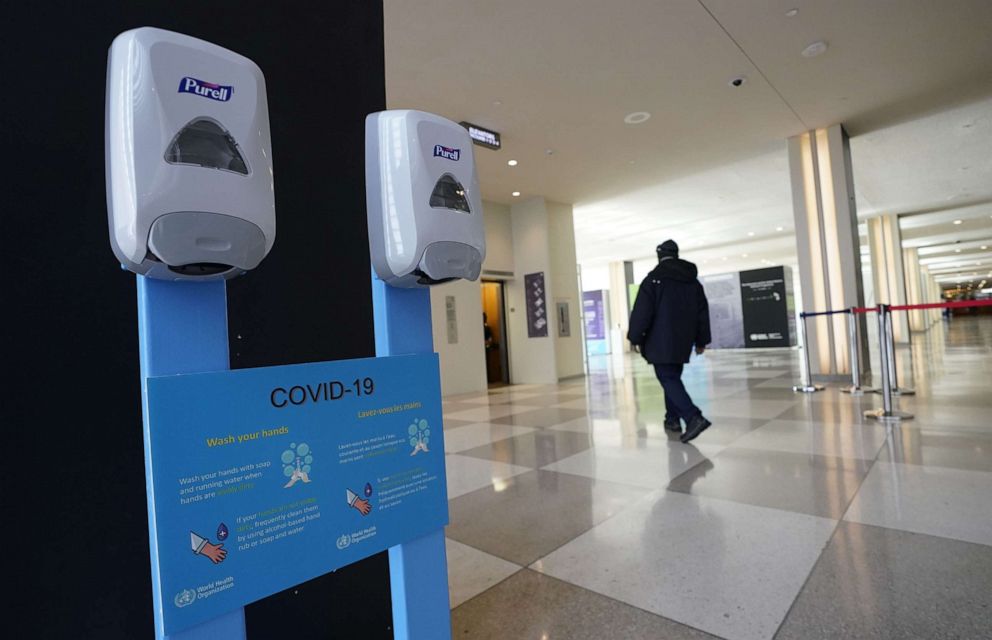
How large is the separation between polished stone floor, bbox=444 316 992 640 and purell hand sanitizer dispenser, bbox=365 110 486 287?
4.30 ft

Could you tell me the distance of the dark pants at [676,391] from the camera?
4109 mm

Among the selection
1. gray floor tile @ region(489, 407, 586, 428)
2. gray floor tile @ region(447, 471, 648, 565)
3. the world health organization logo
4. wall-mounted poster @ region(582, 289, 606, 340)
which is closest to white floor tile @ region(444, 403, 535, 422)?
gray floor tile @ region(489, 407, 586, 428)

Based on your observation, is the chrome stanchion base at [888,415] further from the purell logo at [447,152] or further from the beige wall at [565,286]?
the beige wall at [565,286]

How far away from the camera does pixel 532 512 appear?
2.66 metres

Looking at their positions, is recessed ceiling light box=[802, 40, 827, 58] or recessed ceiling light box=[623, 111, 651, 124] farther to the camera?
recessed ceiling light box=[623, 111, 651, 124]

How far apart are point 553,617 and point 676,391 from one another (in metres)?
2.83

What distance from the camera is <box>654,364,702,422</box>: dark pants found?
411 cm

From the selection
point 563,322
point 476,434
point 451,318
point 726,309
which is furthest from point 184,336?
point 726,309

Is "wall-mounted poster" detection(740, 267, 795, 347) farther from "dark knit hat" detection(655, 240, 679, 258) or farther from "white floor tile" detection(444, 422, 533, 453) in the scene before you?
"white floor tile" detection(444, 422, 533, 453)

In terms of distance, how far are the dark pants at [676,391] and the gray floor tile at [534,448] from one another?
31.4 inches

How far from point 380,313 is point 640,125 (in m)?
6.48

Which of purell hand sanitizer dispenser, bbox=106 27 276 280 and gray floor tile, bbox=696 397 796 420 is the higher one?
purell hand sanitizer dispenser, bbox=106 27 276 280

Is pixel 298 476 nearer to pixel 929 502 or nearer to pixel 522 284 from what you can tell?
pixel 929 502

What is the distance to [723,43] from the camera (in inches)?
188
